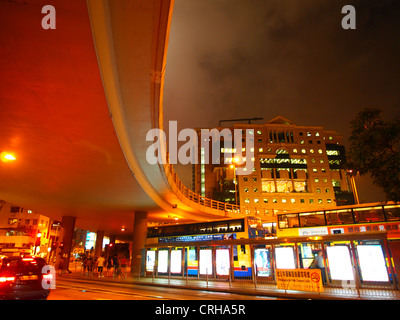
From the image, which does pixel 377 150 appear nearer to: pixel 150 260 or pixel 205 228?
pixel 205 228

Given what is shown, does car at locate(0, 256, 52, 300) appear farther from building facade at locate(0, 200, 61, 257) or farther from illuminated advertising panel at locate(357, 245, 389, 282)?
building facade at locate(0, 200, 61, 257)

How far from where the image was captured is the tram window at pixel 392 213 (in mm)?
14561

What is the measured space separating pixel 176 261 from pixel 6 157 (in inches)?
536

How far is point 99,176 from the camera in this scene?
52.6 feet

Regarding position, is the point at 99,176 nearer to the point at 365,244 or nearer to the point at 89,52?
the point at 89,52

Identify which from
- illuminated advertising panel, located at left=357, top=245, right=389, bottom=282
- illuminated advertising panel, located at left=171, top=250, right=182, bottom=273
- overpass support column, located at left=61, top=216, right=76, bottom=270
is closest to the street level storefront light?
illuminated advertising panel, located at left=171, top=250, right=182, bottom=273

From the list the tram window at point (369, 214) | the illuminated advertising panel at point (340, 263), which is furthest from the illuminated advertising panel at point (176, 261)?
the tram window at point (369, 214)

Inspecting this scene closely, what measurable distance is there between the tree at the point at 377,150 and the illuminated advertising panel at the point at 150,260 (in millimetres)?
17313

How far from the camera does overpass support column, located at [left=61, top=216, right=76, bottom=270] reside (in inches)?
1108

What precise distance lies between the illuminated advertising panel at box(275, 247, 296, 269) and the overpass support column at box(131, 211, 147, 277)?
41.0ft

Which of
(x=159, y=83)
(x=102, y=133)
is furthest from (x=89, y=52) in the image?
(x=102, y=133)

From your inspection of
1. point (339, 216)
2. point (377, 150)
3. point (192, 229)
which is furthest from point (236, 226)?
point (377, 150)

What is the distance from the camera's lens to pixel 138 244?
25.2 m
